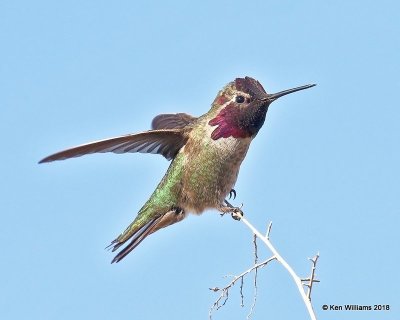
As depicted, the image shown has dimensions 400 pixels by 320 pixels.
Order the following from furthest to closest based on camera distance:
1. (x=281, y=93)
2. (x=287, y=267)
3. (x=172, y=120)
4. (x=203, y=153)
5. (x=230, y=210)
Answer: (x=172, y=120) < (x=203, y=153) < (x=230, y=210) < (x=281, y=93) < (x=287, y=267)

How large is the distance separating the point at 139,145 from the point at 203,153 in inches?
31.9

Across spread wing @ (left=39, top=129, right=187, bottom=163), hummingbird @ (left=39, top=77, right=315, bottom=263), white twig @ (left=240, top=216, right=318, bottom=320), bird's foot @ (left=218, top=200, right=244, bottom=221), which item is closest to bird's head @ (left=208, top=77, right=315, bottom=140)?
hummingbird @ (left=39, top=77, right=315, bottom=263)

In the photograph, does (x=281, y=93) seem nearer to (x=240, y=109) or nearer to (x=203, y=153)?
(x=240, y=109)

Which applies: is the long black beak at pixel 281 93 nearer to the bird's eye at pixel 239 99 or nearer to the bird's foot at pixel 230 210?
the bird's eye at pixel 239 99

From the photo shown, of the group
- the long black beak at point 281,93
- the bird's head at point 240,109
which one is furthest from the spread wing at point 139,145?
the long black beak at point 281,93

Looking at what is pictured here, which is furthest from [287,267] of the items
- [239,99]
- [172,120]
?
[172,120]

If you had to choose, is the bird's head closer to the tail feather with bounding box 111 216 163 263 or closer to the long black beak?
the long black beak

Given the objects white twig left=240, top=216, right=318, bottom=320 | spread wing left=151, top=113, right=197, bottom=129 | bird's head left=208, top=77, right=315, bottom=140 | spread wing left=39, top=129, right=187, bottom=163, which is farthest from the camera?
spread wing left=151, top=113, right=197, bottom=129

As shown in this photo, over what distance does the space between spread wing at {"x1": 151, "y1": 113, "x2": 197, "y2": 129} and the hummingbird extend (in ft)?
1.39

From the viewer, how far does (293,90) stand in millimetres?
6512

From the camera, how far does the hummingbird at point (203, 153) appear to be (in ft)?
23.4

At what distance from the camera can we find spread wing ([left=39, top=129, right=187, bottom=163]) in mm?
5559

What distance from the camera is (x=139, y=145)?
708 cm

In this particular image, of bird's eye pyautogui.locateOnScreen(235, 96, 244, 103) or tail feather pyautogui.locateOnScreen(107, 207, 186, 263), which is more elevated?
bird's eye pyautogui.locateOnScreen(235, 96, 244, 103)
